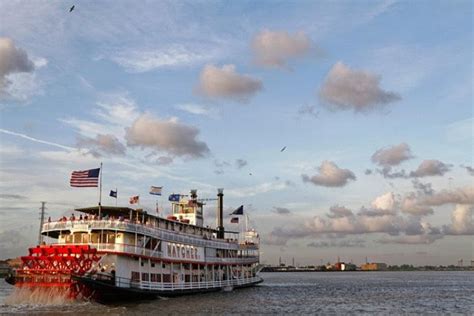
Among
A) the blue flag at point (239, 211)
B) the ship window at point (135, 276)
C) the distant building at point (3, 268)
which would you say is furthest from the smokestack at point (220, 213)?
the distant building at point (3, 268)

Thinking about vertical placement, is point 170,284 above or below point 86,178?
below

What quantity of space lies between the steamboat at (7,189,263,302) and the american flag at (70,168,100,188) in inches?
112

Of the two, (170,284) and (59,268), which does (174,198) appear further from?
(59,268)

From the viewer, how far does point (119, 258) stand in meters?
43.5

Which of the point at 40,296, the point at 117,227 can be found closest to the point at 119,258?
the point at 117,227

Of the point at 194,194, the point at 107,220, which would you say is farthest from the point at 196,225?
the point at 107,220

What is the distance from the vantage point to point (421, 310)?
49.3 meters

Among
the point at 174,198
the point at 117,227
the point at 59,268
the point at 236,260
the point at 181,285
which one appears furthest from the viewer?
the point at 236,260

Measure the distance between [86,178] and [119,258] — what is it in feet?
24.0

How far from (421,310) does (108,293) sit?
92.3 ft

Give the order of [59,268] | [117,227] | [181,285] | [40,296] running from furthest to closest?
[181,285] < [117,227] < [59,268] < [40,296]

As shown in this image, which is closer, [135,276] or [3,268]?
[135,276]

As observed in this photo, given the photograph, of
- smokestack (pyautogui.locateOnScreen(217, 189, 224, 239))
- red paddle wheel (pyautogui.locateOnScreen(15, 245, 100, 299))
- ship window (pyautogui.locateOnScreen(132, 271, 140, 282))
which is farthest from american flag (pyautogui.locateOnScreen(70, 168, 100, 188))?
smokestack (pyautogui.locateOnScreen(217, 189, 224, 239))

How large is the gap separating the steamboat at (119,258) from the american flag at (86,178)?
112 inches
